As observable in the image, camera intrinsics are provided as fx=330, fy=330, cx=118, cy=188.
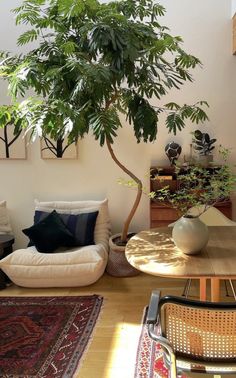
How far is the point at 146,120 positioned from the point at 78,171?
149 cm

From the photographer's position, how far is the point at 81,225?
350 cm

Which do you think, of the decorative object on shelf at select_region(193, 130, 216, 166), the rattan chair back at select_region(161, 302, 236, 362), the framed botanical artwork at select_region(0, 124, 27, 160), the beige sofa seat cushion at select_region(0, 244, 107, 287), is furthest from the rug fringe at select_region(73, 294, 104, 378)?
the framed botanical artwork at select_region(0, 124, 27, 160)

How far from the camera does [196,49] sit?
3.65 metres

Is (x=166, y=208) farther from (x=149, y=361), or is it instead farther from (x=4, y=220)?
(x=4, y=220)

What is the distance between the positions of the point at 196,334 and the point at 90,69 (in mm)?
1844

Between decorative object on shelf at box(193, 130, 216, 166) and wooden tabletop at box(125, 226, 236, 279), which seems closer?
wooden tabletop at box(125, 226, 236, 279)

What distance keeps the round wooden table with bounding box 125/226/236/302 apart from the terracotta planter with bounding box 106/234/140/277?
1.02 meters

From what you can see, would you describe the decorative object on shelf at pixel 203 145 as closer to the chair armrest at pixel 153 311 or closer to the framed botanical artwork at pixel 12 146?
the framed botanical artwork at pixel 12 146

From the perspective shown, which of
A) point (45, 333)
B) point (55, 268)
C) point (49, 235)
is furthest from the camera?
point (49, 235)

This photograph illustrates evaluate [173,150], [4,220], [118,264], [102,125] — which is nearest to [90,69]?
[102,125]

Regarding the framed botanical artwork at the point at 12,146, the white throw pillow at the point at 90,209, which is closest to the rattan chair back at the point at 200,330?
the white throw pillow at the point at 90,209

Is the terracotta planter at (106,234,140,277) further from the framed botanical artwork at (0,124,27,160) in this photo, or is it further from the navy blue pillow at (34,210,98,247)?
the framed botanical artwork at (0,124,27,160)

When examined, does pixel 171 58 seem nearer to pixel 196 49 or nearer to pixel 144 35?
pixel 196 49

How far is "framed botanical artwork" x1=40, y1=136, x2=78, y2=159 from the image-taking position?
3.83 metres
